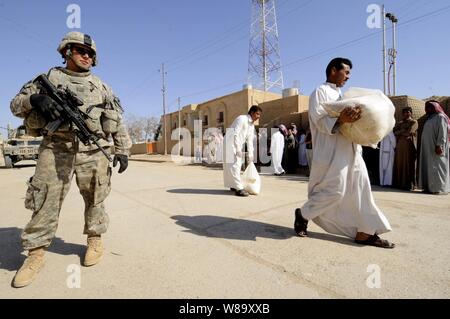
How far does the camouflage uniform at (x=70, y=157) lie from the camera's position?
198 cm

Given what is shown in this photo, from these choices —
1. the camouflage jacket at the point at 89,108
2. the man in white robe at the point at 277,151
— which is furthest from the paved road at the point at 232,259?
the man in white robe at the point at 277,151

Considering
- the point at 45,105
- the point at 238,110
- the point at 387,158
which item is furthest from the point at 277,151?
the point at 238,110

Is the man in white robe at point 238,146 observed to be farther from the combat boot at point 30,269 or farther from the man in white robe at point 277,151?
the man in white robe at point 277,151

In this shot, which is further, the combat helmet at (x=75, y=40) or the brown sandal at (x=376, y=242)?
the brown sandal at (x=376, y=242)


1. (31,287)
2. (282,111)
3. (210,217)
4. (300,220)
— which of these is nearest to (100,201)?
(31,287)

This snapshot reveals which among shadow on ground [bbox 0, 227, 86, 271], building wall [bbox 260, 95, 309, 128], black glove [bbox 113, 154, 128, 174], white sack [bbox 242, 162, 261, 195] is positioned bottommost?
shadow on ground [bbox 0, 227, 86, 271]

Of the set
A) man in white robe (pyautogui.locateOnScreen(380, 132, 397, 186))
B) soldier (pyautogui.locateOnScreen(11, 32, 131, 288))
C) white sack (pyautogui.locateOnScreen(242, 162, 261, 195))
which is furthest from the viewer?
man in white robe (pyautogui.locateOnScreen(380, 132, 397, 186))

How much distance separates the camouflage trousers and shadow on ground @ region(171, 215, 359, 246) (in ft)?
3.52

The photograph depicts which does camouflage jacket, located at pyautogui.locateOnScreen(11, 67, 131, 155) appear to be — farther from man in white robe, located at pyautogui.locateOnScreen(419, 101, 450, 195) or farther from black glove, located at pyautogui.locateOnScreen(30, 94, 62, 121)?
man in white robe, located at pyautogui.locateOnScreen(419, 101, 450, 195)

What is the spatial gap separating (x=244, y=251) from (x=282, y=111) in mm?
14780

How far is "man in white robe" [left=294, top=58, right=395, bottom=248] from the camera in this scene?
2.42 metres

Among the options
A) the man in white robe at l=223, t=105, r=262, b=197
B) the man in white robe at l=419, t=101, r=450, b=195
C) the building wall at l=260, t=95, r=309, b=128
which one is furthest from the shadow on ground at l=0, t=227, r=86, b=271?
the building wall at l=260, t=95, r=309, b=128
